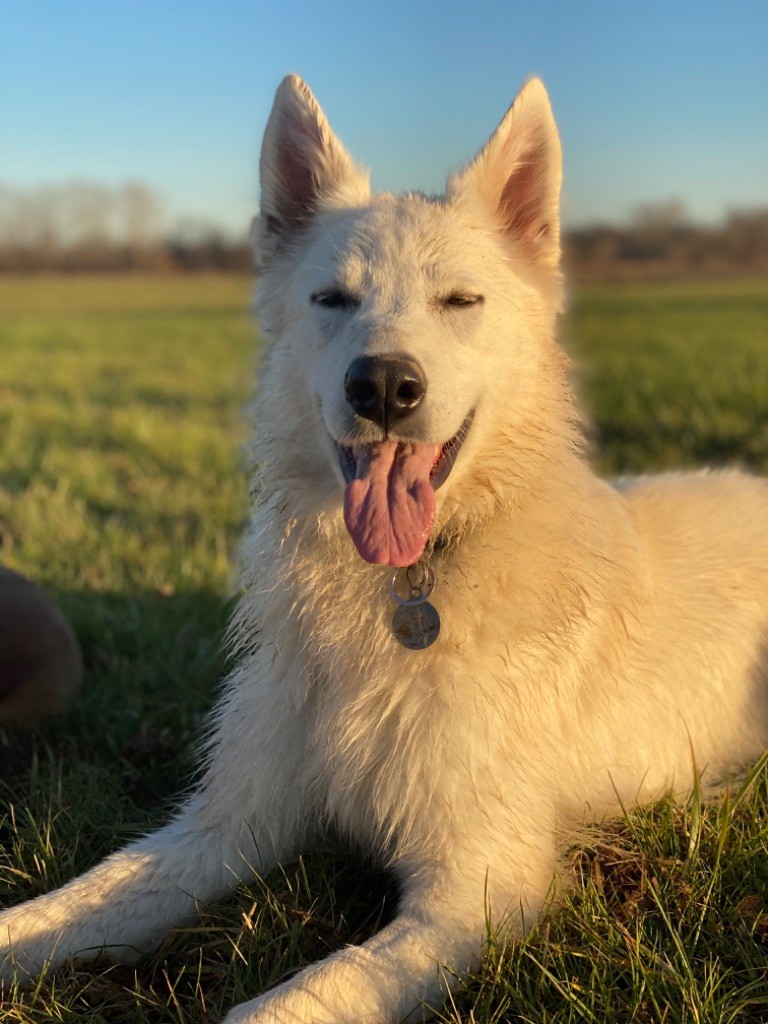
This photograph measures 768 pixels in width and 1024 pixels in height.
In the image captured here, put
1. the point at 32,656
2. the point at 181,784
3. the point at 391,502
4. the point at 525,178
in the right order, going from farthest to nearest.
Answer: the point at 32,656 → the point at 181,784 → the point at 525,178 → the point at 391,502

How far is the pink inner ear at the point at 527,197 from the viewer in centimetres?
312

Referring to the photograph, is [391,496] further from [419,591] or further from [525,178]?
[525,178]

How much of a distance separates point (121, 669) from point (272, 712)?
1777 millimetres

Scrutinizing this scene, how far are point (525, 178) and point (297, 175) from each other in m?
0.77

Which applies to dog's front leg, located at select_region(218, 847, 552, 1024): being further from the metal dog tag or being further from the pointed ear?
the pointed ear

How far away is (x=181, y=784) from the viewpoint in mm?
3682

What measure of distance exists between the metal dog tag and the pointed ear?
3.66 feet

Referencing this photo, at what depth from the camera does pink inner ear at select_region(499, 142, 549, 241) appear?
10.2 ft

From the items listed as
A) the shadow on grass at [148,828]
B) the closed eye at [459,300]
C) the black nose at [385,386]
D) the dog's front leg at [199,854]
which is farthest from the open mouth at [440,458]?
the shadow on grass at [148,828]

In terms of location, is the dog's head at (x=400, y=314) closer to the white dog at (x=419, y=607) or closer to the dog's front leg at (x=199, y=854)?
the white dog at (x=419, y=607)

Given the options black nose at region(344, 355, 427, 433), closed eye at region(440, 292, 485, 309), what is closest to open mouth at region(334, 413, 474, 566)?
black nose at region(344, 355, 427, 433)

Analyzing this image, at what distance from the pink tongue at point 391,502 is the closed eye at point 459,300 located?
0.45 m

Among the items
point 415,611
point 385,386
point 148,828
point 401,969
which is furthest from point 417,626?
point 148,828

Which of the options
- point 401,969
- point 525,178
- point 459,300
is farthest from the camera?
point 525,178
